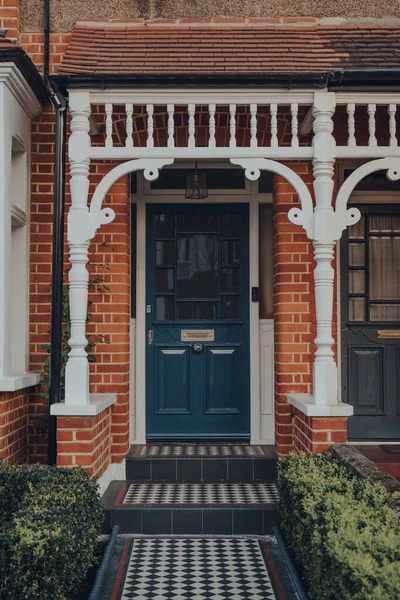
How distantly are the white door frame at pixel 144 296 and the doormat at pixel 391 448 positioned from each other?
3.51 ft

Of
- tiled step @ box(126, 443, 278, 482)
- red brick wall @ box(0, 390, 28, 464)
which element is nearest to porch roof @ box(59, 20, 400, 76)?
red brick wall @ box(0, 390, 28, 464)

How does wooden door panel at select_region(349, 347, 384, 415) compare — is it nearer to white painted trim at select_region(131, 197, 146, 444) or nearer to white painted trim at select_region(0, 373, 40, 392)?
white painted trim at select_region(131, 197, 146, 444)

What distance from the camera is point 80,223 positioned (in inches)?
210

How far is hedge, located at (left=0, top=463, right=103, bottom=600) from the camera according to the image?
11.7 ft

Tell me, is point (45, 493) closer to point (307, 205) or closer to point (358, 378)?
point (307, 205)

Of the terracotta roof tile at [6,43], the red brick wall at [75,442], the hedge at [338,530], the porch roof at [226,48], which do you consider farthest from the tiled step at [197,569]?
the terracotta roof tile at [6,43]

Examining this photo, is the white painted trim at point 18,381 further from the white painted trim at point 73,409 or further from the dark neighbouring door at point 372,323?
the dark neighbouring door at point 372,323

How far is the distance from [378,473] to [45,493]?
7.00ft

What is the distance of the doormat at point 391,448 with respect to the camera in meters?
6.24

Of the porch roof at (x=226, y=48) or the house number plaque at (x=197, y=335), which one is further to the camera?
the house number plaque at (x=197, y=335)

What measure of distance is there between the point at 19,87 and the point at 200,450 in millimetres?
3572

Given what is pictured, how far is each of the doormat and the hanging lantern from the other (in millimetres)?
2856

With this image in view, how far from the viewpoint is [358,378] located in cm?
661

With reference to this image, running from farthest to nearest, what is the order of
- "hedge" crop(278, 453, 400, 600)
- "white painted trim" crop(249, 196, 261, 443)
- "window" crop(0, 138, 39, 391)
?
"white painted trim" crop(249, 196, 261, 443)
"window" crop(0, 138, 39, 391)
"hedge" crop(278, 453, 400, 600)
